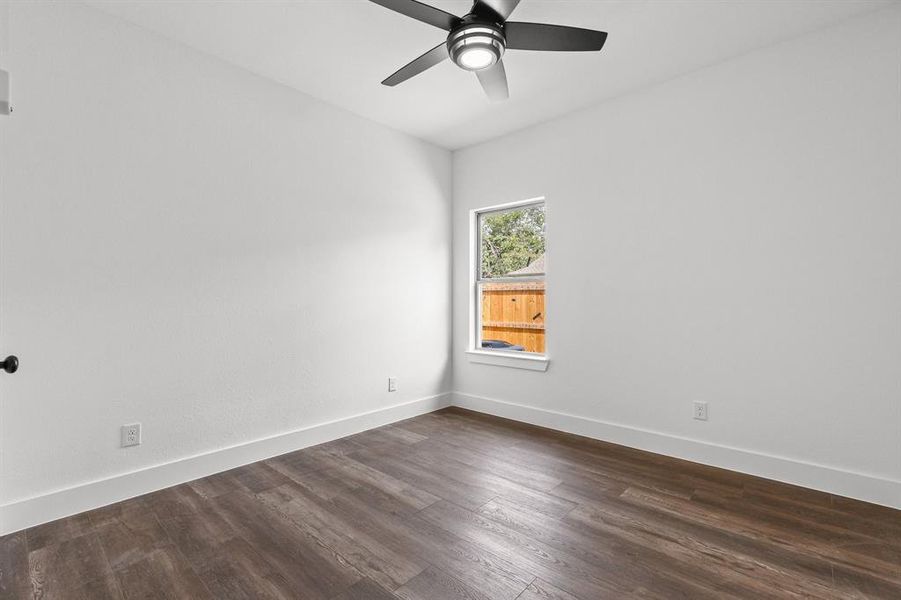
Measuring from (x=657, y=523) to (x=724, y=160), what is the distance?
Answer: 7.38 feet

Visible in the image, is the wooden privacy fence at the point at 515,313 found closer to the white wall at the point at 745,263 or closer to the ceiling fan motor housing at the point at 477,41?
the white wall at the point at 745,263

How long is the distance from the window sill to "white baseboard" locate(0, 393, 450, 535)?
3.33ft

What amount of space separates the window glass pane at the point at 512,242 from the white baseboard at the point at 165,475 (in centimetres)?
173

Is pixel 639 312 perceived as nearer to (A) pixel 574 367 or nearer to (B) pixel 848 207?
(A) pixel 574 367

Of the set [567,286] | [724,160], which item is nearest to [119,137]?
[567,286]

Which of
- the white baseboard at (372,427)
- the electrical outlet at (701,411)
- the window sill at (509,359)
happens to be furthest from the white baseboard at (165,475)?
the electrical outlet at (701,411)

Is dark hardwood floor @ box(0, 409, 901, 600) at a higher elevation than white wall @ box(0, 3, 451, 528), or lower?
lower

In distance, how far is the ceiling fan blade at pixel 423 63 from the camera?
85.0 inches

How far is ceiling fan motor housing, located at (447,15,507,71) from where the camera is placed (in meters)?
1.98

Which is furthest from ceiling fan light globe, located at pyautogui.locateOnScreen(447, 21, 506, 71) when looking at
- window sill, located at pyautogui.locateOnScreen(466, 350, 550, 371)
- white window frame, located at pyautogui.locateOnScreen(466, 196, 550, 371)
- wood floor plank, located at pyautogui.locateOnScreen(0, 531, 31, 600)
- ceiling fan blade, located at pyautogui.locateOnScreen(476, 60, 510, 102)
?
wood floor plank, located at pyautogui.locateOnScreen(0, 531, 31, 600)

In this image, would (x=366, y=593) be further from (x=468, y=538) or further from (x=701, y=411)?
(x=701, y=411)

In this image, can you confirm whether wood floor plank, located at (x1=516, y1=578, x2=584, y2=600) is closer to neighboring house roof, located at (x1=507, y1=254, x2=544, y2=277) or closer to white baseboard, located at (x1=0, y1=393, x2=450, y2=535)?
white baseboard, located at (x1=0, y1=393, x2=450, y2=535)

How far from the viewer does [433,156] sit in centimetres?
433

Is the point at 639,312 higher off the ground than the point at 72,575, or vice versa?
the point at 639,312
